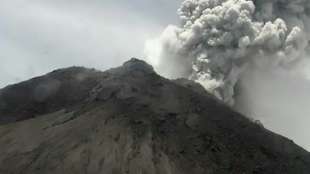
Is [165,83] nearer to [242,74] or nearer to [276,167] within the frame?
[242,74]

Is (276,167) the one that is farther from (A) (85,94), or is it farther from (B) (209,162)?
(A) (85,94)

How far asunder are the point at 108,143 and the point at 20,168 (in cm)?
802

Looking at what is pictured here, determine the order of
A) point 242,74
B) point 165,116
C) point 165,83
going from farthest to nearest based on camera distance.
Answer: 1. point 242,74
2. point 165,83
3. point 165,116

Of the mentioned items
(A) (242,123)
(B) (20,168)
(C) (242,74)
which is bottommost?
(B) (20,168)

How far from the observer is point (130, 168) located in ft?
247

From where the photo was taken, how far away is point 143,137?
264 ft


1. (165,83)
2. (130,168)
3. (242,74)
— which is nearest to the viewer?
(130,168)

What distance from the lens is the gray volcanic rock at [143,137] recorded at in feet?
251

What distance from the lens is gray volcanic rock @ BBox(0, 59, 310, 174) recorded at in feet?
251

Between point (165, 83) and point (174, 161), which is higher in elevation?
point (165, 83)

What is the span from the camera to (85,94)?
93.8m

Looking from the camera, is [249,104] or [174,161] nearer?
[174,161]

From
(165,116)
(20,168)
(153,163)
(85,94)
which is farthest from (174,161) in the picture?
(85,94)

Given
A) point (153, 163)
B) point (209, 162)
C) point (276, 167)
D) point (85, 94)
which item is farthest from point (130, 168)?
point (85, 94)
